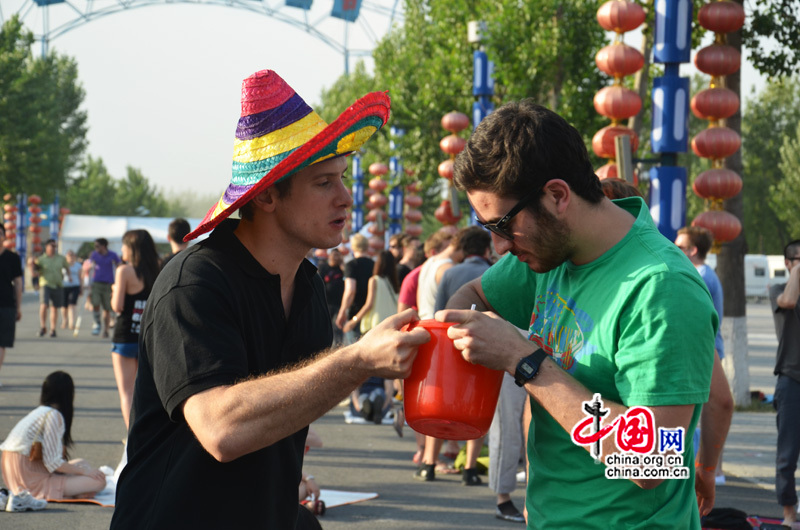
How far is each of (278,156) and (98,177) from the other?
9918 centimetres

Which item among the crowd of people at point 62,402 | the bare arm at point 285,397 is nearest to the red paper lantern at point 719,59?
the crowd of people at point 62,402

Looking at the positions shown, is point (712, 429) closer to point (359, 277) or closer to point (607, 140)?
point (607, 140)

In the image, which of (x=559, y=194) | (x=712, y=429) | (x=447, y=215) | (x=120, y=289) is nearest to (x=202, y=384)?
(x=559, y=194)

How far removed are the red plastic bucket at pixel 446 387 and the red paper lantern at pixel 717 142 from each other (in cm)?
799

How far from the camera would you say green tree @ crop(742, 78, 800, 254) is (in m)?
51.4

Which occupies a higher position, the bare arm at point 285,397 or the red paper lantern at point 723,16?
the red paper lantern at point 723,16

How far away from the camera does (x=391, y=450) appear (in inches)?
370

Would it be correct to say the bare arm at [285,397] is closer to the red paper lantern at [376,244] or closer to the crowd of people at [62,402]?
the crowd of people at [62,402]

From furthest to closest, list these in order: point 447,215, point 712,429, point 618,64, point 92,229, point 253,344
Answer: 1. point 92,229
2. point 447,215
3. point 618,64
4. point 712,429
5. point 253,344

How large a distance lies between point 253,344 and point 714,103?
8173mm

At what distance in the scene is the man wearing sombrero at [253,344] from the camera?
6.79 ft

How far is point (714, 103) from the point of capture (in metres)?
9.43

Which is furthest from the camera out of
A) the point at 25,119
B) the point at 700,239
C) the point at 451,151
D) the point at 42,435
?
the point at 25,119

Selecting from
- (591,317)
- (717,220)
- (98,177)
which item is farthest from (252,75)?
(98,177)
